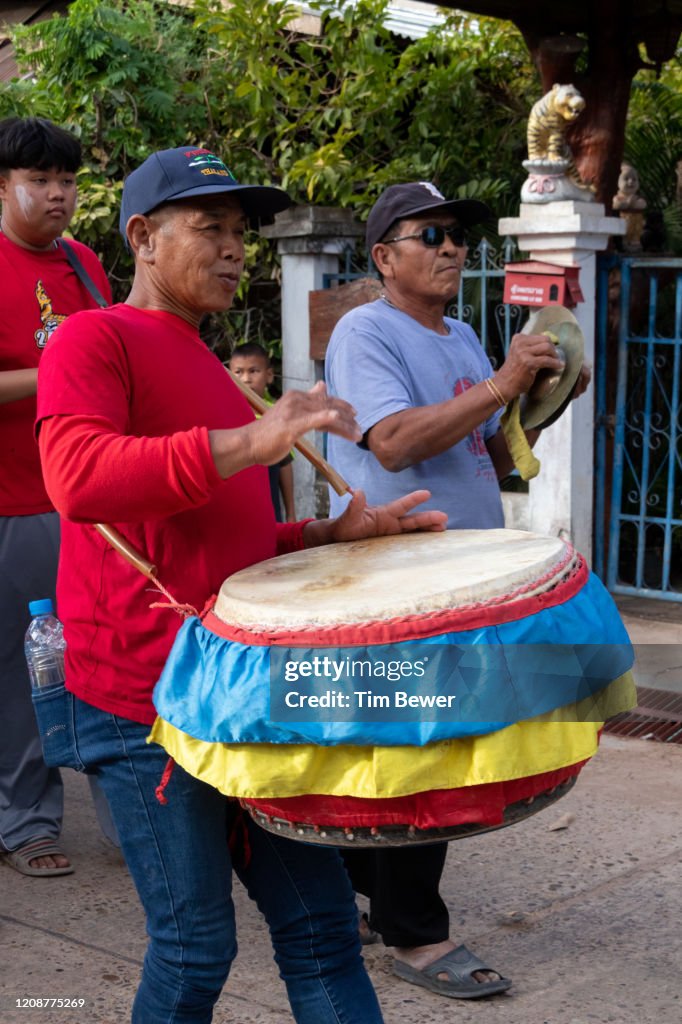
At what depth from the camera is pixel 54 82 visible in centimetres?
838

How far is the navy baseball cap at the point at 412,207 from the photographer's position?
323 cm

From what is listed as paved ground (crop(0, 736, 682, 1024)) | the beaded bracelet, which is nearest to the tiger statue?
paved ground (crop(0, 736, 682, 1024))

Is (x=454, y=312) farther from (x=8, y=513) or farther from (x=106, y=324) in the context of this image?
(x=106, y=324)

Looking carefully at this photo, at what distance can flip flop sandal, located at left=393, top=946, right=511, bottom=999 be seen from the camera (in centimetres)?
309

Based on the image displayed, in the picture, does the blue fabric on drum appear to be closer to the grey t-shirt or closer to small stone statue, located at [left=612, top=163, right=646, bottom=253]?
the grey t-shirt

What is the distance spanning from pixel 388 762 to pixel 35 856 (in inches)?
91.4

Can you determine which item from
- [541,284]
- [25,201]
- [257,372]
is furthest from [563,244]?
[25,201]

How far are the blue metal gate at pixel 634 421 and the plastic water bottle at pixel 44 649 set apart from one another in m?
4.28

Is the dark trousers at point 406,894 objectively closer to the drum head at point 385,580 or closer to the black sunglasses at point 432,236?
the drum head at point 385,580

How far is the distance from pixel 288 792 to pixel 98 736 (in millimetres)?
480

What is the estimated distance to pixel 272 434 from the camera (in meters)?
2.01

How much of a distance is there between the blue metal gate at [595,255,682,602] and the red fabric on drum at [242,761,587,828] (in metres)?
4.78

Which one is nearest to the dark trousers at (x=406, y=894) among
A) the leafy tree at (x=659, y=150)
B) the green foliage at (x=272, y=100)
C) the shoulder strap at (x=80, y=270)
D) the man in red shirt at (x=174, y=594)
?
the man in red shirt at (x=174, y=594)

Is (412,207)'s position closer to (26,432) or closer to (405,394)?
(405,394)
